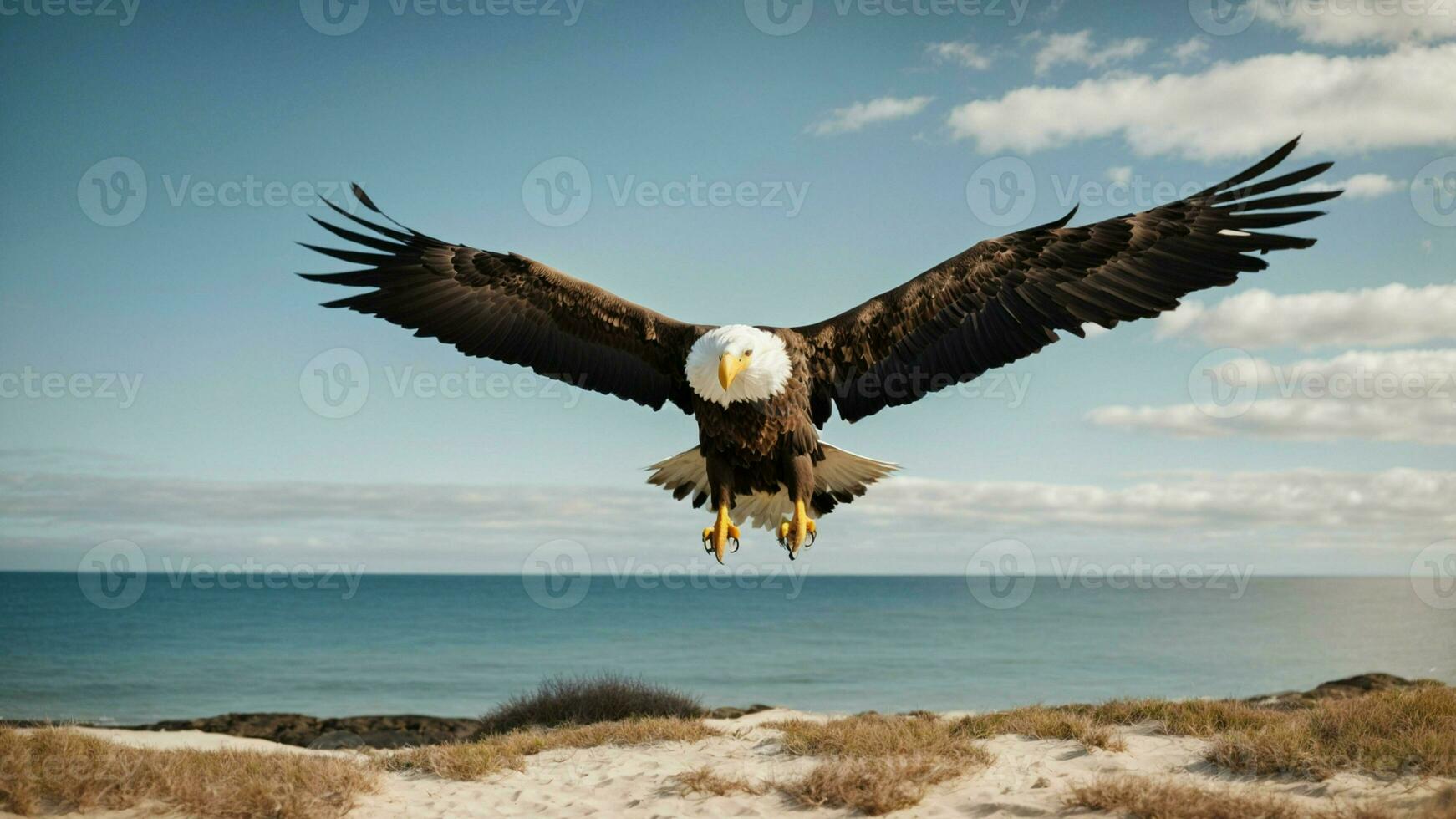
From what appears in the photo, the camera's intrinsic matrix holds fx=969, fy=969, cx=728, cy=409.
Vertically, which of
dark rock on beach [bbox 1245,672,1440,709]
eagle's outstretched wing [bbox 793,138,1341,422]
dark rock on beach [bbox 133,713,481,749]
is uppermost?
eagle's outstretched wing [bbox 793,138,1341,422]

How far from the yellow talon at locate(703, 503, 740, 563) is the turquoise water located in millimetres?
14314

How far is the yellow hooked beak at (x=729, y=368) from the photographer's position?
5.57 metres

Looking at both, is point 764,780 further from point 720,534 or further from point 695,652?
point 695,652

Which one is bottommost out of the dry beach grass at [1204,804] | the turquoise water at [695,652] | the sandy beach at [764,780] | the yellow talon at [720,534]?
the turquoise water at [695,652]

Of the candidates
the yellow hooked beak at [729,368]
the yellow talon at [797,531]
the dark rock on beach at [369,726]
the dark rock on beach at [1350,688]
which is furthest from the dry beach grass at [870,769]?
the dark rock on beach at [1350,688]

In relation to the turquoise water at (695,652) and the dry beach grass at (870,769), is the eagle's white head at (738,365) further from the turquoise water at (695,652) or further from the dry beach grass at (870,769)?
the turquoise water at (695,652)

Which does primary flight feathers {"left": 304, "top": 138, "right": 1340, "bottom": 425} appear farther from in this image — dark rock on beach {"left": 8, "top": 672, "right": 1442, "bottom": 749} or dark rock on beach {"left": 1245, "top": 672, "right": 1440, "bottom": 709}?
dark rock on beach {"left": 1245, "top": 672, "right": 1440, "bottom": 709}

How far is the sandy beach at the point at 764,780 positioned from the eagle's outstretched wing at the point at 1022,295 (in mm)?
2509

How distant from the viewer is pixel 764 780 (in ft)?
20.3

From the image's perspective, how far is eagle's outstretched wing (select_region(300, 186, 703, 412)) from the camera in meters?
6.79

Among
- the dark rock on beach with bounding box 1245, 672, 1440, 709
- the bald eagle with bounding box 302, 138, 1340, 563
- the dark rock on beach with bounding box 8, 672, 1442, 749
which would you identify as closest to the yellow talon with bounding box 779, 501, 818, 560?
the bald eagle with bounding box 302, 138, 1340, 563

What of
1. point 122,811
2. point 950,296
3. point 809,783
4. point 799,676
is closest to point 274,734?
point 122,811

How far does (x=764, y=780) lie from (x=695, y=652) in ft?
87.4

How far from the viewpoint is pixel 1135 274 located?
20.5ft
